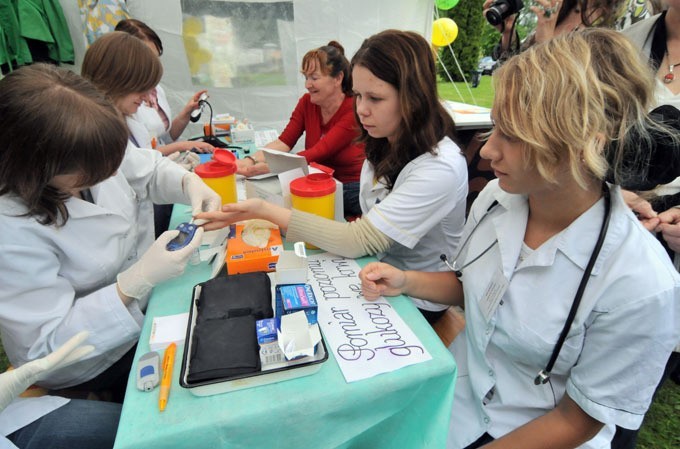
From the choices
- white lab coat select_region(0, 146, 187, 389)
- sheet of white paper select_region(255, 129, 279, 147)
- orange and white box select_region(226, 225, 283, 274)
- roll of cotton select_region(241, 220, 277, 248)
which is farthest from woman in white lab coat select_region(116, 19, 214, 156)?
orange and white box select_region(226, 225, 283, 274)

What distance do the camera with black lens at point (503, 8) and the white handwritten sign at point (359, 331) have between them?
6.12 ft

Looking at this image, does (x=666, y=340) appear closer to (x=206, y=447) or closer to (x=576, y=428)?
(x=576, y=428)

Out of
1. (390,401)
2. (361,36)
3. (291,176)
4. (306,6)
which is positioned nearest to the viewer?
(390,401)

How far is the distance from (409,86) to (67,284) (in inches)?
45.5

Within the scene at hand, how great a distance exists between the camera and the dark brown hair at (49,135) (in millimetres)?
765

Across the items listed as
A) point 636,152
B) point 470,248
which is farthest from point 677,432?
point 636,152

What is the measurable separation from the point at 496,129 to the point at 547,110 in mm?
144

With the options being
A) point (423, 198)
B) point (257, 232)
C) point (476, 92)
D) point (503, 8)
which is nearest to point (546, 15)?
point (503, 8)

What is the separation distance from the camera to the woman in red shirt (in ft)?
7.22

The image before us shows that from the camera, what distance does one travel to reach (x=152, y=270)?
3.02ft

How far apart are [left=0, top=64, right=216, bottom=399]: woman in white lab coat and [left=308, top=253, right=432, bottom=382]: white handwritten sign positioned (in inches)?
16.2

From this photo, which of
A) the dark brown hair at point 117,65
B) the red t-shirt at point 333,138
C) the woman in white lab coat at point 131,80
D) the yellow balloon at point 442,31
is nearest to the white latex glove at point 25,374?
the woman in white lab coat at point 131,80

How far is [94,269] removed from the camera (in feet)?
3.24

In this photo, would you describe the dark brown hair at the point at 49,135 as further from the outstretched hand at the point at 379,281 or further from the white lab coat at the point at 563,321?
the white lab coat at the point at 563,321
